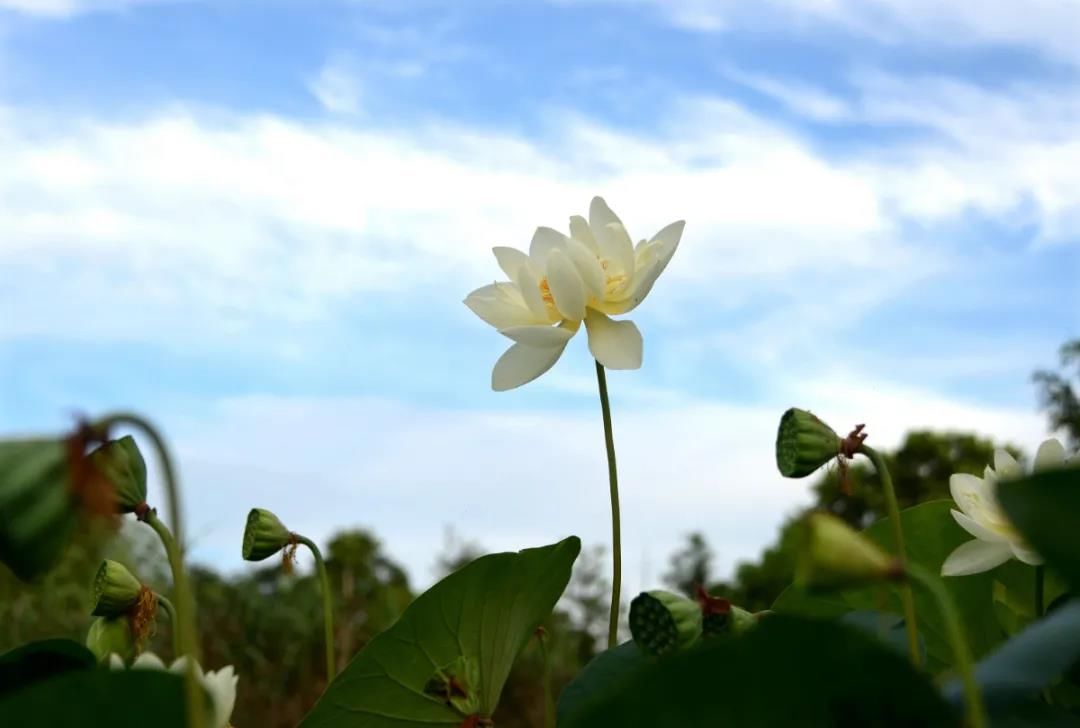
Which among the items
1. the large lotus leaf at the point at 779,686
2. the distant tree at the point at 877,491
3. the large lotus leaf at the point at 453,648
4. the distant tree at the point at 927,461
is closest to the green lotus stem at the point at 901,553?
the large lotus leaf at the point at 779,686

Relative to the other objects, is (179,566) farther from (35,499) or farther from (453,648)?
(453,648)

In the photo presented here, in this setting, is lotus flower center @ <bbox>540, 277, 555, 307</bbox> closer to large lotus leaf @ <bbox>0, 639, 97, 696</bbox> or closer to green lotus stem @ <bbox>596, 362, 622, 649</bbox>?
green lotus stem @ <bbox>596, 362, 622, 649</bbox>

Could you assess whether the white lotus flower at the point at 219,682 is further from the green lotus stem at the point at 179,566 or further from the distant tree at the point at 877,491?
the distant tree at the point at 877,491

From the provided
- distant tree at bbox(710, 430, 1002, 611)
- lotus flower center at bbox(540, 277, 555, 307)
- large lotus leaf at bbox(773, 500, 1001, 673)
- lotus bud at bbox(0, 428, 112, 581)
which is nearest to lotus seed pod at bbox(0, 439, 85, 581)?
lotus bud at bbox(0, 428, 112, 581)

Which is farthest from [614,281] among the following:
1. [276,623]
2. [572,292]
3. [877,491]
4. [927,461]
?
[927,461]

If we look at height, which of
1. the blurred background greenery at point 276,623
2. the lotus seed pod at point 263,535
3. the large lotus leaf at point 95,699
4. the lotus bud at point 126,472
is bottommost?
the blurred background greenery at point 276,623

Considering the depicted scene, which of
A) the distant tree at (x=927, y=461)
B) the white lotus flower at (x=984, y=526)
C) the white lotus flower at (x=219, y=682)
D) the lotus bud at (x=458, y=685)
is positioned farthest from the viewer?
the distant tree at (x=927, y=461)

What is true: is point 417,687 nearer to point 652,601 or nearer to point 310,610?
point 652,601
